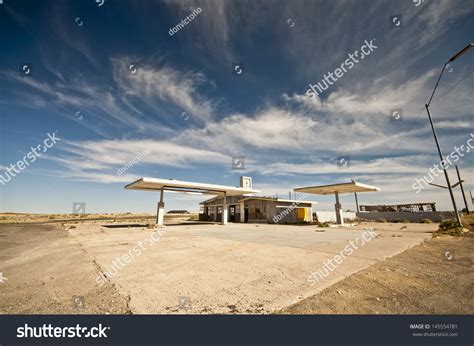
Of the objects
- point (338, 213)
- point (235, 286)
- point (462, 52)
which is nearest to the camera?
point (235, 286)

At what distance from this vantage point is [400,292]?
3.82 m

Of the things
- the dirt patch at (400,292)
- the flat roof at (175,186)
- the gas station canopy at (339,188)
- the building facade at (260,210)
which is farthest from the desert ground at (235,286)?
the building facade at (260,210)

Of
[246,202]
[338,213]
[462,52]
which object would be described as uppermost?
[462,52]

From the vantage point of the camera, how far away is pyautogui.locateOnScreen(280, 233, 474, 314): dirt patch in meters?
3.17

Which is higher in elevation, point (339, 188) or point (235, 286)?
point (339, 188)

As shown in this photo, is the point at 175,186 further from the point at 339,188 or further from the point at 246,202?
the point at 339,188

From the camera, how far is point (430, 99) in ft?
46.4

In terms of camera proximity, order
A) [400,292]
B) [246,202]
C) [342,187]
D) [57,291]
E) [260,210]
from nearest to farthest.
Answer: [400,292]
[57,291]
[342,187]
[260,210]
[246,202]

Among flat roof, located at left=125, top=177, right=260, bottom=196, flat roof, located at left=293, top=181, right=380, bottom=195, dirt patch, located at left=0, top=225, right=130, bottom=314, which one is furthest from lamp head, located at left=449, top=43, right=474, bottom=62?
flat roof, located at left=125, top=177, right=260, bottom=196

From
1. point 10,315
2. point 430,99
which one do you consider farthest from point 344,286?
point 430,99

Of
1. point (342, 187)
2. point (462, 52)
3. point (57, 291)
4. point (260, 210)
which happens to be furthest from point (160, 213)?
point (462, 52)
